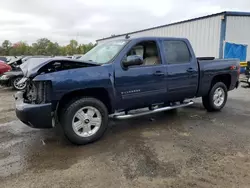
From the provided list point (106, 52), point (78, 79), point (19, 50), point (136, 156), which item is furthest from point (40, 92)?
point (19, 50)

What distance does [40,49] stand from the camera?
1988 inches

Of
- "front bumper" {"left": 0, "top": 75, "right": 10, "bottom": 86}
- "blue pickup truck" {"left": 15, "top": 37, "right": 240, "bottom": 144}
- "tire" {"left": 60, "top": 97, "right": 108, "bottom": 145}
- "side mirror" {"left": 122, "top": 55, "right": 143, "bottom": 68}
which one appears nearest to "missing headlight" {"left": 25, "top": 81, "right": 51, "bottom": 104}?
"blue pickup truck" {"left": 15, "top": 37, "right": 240, "bottom": 144}

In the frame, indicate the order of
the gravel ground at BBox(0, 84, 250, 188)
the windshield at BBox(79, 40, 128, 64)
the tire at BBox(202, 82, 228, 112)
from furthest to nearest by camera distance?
the tire at BBox(202, 82, 228, 112) < the windshield at BBox(79, 40, 128, 64) < the gravel ground at BBox(0, 84, 250, 188)

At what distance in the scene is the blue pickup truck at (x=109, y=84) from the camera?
3.78m

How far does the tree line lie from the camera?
4894 cm

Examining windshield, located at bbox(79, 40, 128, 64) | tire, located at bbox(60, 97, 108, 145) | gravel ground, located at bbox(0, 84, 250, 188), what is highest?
windshield, located at bbox(79, 40, 128, 64)

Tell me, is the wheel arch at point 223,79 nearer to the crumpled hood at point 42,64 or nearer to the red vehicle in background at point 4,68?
the crumpled hood at point 42,64

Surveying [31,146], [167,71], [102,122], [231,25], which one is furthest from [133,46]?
[231,25]

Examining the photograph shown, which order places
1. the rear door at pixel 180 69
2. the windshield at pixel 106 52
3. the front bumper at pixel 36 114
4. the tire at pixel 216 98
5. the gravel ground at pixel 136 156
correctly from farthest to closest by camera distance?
the tire at pixel 216 98, the rear door at pixel 180 69, the windshield at pixel 106 52, the front bumper at pixel 36 114, the gravel ground at pixel 136 156

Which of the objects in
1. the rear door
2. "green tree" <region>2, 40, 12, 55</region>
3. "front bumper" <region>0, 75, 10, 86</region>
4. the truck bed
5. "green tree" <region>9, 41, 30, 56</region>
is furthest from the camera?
"green tree" <region>2, 40, 12, 55</region>

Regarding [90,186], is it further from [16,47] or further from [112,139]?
[16,47]

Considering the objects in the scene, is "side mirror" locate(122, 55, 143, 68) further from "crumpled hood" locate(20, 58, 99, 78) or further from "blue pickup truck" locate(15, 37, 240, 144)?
"crumpled hood" locate(20, 58, 99, 78)

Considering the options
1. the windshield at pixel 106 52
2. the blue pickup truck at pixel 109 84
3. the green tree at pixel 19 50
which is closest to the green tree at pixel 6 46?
the green tree at pixel 19 50

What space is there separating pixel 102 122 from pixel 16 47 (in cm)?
5446
